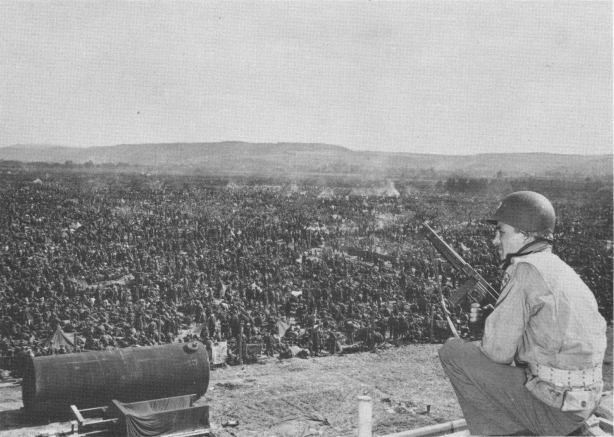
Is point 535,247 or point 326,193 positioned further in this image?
point 326,193

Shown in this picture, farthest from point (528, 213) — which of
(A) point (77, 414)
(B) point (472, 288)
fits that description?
(A) point (77, 414)

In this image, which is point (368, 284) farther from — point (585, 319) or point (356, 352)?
point (585, 319)

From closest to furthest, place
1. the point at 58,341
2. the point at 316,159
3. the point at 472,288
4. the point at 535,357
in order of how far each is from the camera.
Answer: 1. the point at 535,357
2. the point at 472,288
3. the point at 58,341
4. the point at 316,159

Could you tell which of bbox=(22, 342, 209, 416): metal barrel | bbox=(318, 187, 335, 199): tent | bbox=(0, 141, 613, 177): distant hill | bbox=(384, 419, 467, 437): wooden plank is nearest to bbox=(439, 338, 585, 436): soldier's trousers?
bbox=(384, 419, 467, 437): wooden plank

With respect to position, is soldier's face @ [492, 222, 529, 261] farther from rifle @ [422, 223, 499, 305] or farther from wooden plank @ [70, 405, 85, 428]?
wooden plank @ [70, 405, 85, 428]

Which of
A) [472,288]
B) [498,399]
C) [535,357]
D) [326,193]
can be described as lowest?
[498,399]

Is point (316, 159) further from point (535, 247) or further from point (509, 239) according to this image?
point (535, 247)
